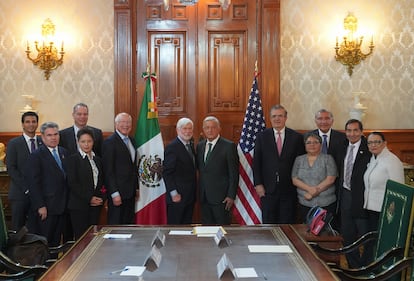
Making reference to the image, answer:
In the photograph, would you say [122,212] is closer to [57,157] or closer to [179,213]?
[179,213]

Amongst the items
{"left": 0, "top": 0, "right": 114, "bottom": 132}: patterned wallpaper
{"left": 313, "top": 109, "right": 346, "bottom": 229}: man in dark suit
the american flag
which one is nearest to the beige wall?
{"left": 0, "top": 0, "right": 114, "bottom": 132}: patterned wallpaper

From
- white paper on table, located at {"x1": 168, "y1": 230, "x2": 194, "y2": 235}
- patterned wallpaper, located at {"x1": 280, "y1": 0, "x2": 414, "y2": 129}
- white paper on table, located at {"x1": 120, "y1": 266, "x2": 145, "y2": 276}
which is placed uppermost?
patterned wallpaper, located at {"x1": 280, "y1": 0, "x2": 414, "y2": 129}

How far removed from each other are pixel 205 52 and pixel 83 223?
2897mm

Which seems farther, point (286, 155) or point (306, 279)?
point (286, 155)

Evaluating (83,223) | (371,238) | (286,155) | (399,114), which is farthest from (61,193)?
(399,114)

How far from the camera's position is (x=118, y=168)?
4.68m

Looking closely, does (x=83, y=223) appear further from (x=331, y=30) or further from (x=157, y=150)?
(x=331, y=30)

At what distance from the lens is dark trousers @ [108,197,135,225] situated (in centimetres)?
470

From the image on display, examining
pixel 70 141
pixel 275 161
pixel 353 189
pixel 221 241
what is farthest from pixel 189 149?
pixel 221 241

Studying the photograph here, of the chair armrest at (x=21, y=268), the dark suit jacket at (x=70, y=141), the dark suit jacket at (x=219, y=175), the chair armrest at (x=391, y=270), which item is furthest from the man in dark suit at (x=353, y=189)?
the chair armrest at (x=21, y=268)

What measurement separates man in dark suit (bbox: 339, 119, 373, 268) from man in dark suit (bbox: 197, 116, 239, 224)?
103 cm

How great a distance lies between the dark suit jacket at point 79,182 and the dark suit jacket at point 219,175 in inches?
43.5

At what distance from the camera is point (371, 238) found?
338 centimetres

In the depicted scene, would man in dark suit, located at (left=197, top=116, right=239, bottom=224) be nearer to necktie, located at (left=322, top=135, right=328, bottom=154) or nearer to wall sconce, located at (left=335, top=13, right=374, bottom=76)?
necktie, located at (left=322, top=135, right=328, bottom=154)
